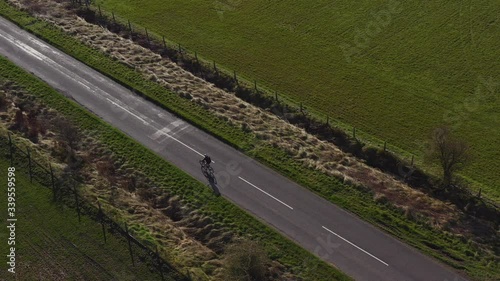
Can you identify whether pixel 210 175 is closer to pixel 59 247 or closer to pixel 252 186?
pixel 252 186

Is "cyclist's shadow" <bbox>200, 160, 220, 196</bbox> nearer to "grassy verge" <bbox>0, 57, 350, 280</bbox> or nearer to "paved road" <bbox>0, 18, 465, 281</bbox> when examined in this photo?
"paved road" <bbox>0, 18, 465, 281</bbox>

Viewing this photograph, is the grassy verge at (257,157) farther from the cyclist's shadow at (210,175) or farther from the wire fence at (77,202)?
the wire fence at (77,202)

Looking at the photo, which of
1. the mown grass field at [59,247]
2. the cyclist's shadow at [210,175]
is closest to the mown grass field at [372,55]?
the cyclist's shadow at [210,175]

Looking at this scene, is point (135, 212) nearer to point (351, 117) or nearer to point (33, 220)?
point (33, 220)

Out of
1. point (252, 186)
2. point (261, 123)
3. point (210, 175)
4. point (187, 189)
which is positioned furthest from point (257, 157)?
point (187, 189)

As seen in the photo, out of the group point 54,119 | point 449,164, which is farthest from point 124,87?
point 449,164

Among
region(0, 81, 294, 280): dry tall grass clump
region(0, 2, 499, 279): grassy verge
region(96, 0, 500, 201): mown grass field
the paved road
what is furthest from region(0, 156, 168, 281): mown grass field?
region(96, 0, 500, 201): mown grass field
